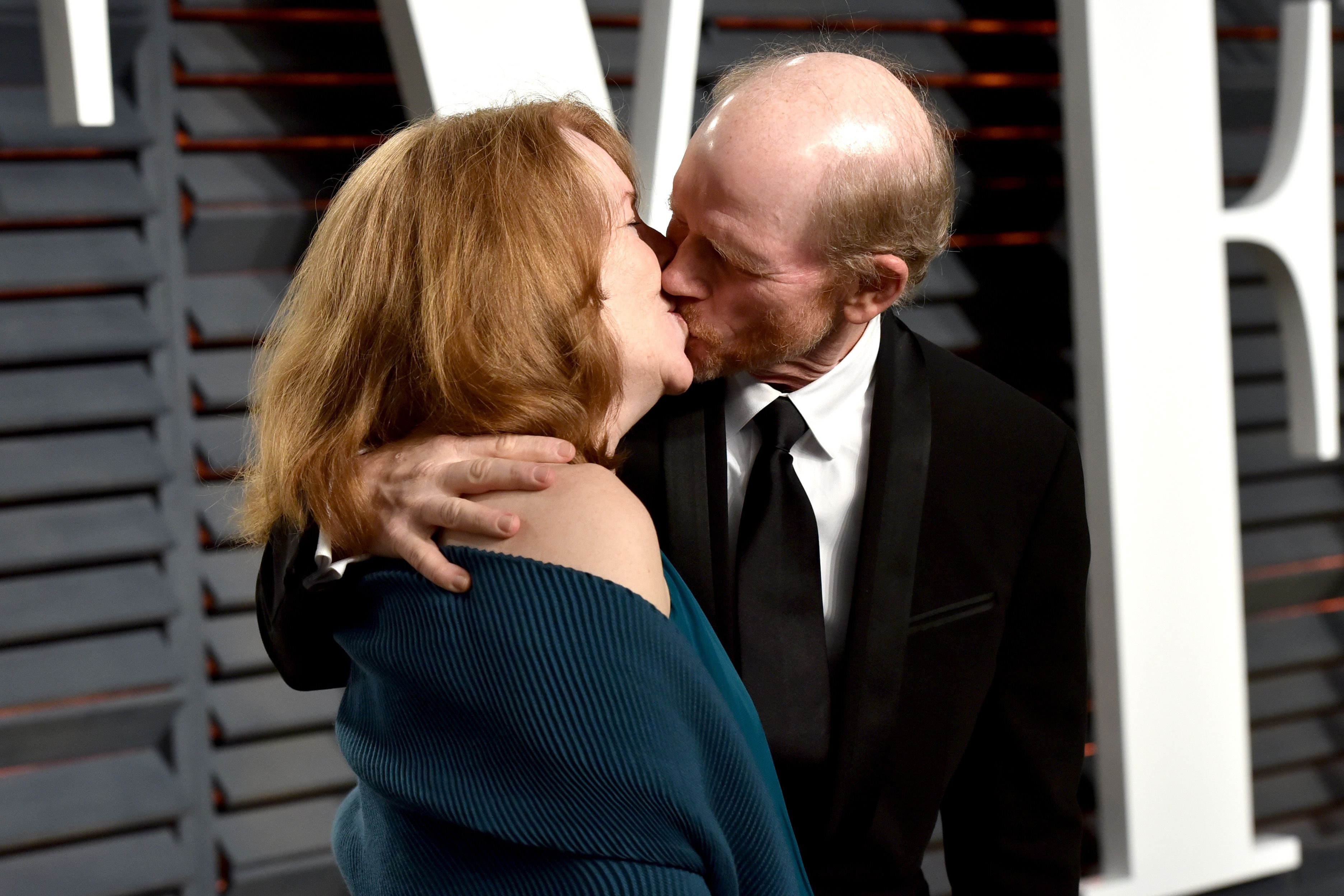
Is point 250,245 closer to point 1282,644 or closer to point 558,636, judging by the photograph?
point 558,636

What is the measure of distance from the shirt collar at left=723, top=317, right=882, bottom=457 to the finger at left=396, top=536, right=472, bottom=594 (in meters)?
0.54

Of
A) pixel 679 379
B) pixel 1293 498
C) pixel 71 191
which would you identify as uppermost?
pixel 71 191

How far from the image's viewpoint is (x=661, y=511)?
63.2 inches

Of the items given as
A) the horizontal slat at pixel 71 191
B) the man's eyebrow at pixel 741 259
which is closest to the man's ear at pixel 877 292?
the man's eyebrow at pixel 741 259

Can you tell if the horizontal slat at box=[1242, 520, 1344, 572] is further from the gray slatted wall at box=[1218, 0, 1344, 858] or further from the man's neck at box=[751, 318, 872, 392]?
the man's neck at box=[751, 318, 872, 392]

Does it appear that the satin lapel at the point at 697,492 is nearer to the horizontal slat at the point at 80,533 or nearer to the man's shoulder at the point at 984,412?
the man's shoulder at the point at 984,412

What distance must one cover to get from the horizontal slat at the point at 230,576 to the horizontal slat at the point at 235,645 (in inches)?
1.5

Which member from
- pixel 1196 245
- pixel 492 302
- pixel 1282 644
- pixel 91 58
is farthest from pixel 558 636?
pixel 1282 644

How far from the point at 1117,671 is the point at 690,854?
2.07 m

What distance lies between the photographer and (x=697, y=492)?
1.61 meters

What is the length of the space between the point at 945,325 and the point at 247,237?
199 cm

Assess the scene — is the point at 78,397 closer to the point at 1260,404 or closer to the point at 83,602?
the point at 83,602

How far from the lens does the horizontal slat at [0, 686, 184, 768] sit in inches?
110

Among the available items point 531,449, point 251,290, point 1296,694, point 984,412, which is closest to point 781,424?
point 984,412
